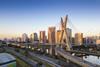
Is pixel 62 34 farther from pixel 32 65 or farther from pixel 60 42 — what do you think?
pixel 32 65

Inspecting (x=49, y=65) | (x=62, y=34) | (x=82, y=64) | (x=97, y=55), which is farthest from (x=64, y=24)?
(x=49, y=65)

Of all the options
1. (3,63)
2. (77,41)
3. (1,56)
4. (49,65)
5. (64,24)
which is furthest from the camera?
(77,41)

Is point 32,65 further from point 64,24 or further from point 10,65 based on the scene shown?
point 64,24

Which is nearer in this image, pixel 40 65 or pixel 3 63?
pixel 3 63

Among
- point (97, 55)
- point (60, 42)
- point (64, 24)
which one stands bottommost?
A: point (97, 55)

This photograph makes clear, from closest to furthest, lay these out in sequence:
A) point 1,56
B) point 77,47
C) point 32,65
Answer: point 1,56
point 32,65
point 77,47

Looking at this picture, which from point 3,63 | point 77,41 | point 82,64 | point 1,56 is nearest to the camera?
point 3,63

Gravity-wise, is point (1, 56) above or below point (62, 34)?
below

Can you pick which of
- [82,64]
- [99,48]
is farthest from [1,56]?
[99,48]

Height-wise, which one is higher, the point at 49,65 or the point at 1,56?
the point at 1,56
